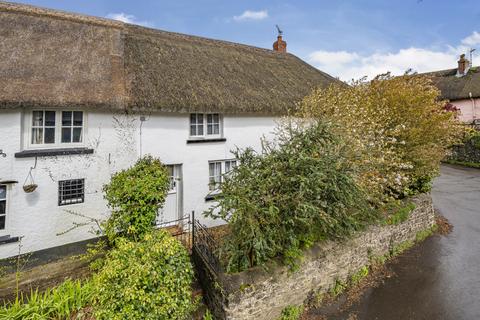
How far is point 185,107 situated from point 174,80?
4.91 ft

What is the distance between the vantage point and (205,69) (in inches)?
442

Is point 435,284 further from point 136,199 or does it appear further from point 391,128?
point 136,199

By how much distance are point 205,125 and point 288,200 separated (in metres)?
5.43

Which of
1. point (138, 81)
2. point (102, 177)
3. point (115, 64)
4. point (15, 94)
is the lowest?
point (102, 177)

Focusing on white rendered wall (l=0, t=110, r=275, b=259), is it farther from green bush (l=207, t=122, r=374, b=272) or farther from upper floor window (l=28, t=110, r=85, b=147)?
green bush (l=207, t=122, r=374, b=272)

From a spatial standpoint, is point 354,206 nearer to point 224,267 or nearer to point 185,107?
point 224,267

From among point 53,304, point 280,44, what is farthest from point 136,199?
point 280,44

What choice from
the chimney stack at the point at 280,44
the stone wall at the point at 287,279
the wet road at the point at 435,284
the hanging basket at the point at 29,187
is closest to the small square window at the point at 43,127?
the hanging basket at the point at 29,187

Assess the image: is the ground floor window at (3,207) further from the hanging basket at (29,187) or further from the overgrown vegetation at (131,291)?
the overgrown vegetation at (131,291)

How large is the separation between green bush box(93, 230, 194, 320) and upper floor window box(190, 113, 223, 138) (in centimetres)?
553

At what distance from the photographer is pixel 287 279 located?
570 cm

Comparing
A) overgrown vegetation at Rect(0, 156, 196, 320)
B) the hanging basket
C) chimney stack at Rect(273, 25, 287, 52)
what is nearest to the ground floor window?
the hanging basket

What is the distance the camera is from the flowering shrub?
26.5ft

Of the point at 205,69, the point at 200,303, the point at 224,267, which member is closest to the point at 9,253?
the point at 200,303
